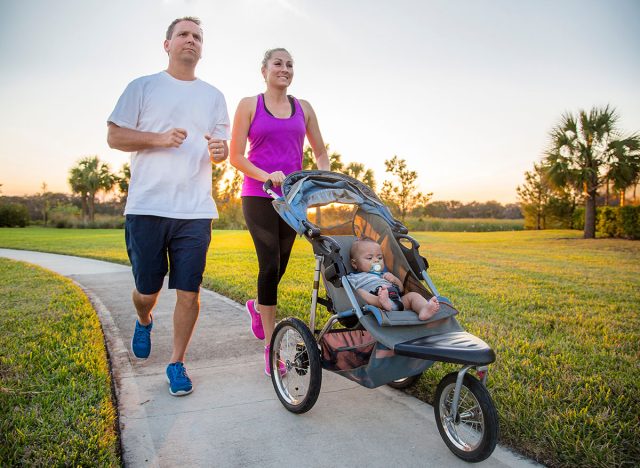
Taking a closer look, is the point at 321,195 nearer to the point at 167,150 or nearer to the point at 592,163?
the point at 167,150

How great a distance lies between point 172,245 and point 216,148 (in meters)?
0.76

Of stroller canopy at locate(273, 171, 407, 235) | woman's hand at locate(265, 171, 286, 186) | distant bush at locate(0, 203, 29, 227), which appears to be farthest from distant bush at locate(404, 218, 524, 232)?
woman's hand at locate(265, 171, 286, 186)

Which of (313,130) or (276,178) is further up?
(313,130)

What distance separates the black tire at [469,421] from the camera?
93.1 inches

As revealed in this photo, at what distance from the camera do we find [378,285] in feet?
10.3

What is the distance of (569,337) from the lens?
15.8ft

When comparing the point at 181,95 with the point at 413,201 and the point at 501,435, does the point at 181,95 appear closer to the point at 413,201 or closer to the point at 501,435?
the point at 501,435

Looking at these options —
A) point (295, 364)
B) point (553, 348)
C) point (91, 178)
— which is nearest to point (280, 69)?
point (295, 364)

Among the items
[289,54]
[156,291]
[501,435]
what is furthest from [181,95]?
[501,435]

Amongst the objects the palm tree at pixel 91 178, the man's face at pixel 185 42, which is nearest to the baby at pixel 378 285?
the man's face at pixel 185 42

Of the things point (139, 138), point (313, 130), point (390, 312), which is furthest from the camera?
point (313, 130)

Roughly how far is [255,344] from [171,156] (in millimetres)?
1982

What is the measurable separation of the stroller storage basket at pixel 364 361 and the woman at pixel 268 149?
0.62 m

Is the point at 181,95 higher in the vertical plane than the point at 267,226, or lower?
higher
